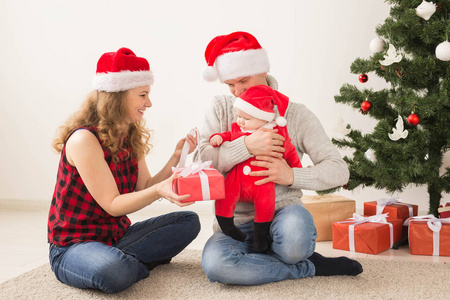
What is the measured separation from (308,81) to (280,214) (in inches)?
62.7

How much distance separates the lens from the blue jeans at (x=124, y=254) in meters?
1.66

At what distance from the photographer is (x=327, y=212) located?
8.46 ft

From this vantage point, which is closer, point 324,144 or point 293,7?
point 324,144

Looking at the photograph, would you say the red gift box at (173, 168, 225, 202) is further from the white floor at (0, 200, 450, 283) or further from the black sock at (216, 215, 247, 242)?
the white floor at (0, 200, 450, 283)

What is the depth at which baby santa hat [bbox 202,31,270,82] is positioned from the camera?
68.9 inches

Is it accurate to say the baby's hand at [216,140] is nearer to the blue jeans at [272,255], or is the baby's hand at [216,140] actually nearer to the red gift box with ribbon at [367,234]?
the blue jeans at [272,255]

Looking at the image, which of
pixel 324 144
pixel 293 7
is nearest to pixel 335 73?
pixel 293 7

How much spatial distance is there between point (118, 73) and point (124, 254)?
25.6 inches

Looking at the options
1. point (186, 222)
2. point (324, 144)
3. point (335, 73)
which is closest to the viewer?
point (324, 144)

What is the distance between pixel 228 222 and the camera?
5.50 feet

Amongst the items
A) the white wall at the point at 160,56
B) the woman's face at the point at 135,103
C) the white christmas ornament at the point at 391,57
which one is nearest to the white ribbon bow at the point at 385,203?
the white wall at the point at 160,56

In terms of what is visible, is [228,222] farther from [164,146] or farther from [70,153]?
[164,146]

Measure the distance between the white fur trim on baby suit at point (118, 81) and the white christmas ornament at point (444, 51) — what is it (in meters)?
1.32

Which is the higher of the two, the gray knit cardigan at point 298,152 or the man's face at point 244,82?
the man's face at point 244,82
